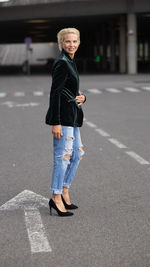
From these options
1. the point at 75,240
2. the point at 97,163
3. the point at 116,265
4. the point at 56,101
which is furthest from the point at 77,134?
the point at 97,163

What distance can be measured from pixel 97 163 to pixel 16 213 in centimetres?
299

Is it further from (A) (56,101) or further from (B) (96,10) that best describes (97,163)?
(B) (96,10)

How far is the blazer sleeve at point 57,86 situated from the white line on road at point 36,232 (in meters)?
0.95

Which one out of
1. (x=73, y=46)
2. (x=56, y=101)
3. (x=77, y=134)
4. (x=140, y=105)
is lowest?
(x=140, y=105)

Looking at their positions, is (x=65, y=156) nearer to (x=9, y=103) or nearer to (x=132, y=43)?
(x=9, y=103)

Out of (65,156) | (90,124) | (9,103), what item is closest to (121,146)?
(90,124)

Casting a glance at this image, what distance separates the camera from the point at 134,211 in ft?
19.5

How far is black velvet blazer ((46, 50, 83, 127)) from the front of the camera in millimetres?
5590

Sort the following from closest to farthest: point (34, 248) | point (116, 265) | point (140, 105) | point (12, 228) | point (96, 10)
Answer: point (116, 265)
point (34, 248)
point (12, 228)
point (140, 105)
point (96, 10)

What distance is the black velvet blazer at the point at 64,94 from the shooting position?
5.59 metres

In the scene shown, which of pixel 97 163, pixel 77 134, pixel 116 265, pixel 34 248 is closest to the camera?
pixel 116 265

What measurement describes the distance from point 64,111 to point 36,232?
3.95 feet

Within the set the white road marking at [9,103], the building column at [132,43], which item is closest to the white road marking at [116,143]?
the white road marking at [9,103]

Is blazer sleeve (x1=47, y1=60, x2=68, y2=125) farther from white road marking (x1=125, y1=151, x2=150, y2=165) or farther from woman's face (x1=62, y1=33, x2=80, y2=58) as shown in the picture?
white road marking (x1=125, y1=151, x2=150, y2=165)
